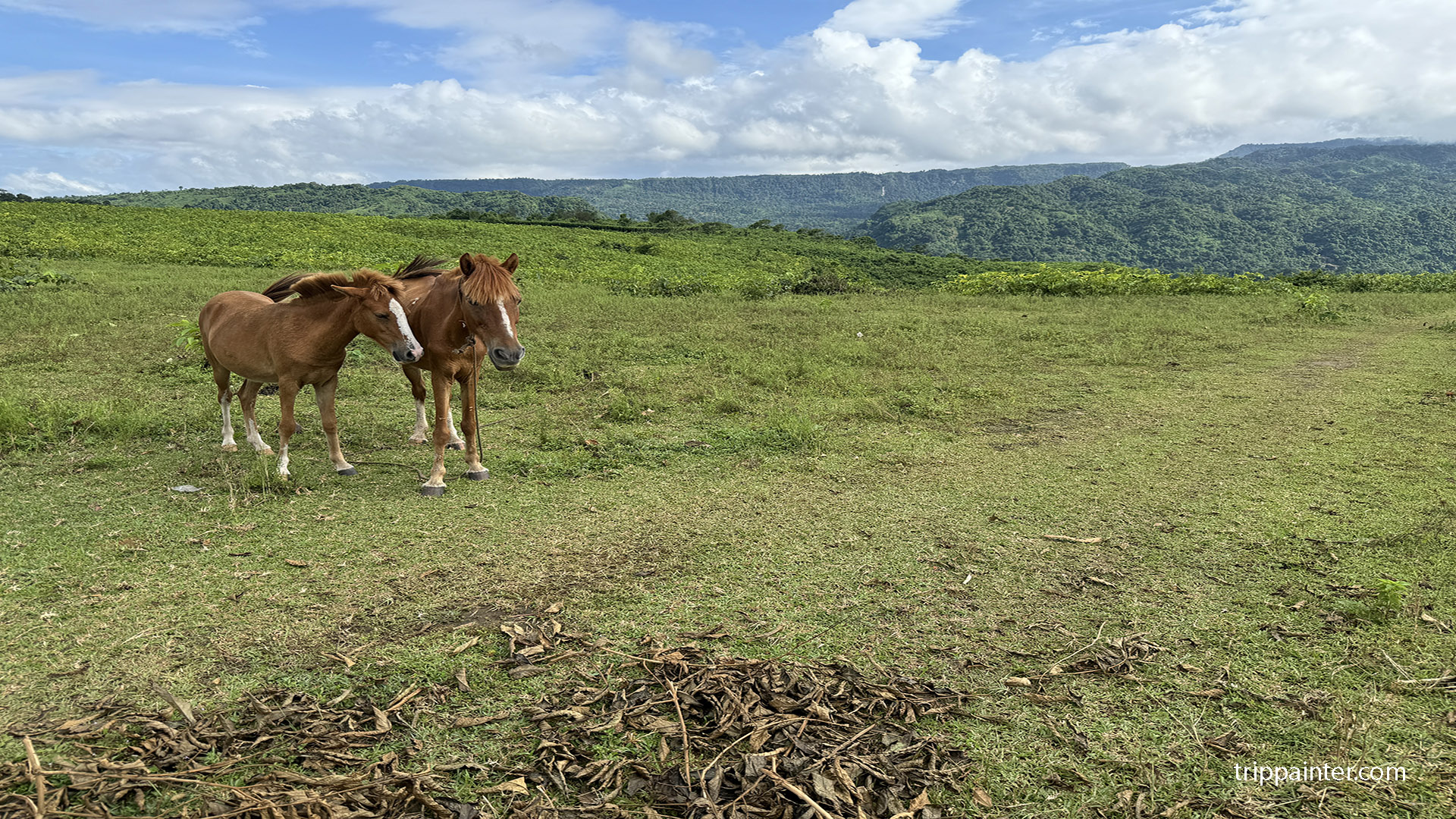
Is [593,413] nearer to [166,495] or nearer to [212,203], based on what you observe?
[166,495]

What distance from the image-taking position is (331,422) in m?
6.11

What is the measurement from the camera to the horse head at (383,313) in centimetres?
540

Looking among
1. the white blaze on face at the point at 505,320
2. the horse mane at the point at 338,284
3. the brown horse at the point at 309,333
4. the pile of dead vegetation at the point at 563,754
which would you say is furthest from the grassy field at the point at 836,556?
the horse mane at the point at 338,284

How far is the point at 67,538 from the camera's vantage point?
4672mm

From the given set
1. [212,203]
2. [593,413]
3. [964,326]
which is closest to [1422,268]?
[964,326]

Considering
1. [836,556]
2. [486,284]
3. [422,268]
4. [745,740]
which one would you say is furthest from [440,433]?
[745,740]

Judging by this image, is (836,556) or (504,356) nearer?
(836,556)

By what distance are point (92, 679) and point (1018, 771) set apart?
12.8 ft

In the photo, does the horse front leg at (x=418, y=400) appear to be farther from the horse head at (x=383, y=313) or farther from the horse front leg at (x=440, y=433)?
the horse head at (x=383, y=313)

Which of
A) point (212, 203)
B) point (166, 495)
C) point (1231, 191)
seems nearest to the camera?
point (166, 495)

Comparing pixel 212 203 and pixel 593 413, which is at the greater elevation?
pixel 212 203

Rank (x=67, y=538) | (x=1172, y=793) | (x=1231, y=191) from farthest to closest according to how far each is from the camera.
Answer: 1. (x=1231, y=191)
2. (x=67, y=538)
3. (x=1172, y=793)

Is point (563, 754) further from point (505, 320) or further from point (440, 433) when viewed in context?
point (440, 433)

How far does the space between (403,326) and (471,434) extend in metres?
1.11
